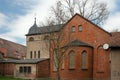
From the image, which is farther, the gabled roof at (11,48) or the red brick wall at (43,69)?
the gabled roof at (11,48)

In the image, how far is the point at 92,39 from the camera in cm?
4241

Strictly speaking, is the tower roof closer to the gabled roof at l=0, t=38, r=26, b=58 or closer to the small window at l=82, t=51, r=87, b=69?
the gabled roof at l=0, t=38, r=26, b=58

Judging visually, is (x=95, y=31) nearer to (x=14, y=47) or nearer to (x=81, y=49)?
(x=81, y=49)

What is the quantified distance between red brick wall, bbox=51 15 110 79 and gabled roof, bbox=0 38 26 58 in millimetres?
29904

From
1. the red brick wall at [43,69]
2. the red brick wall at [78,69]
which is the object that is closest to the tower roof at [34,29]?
the red brick wall at [43,69]

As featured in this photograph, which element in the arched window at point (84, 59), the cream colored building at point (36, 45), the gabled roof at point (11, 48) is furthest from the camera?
the gabled roof at point (11, 48)

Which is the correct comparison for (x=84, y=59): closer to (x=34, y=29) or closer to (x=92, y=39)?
(x=92, y=39)

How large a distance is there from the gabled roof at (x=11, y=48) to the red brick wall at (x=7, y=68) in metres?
15.5

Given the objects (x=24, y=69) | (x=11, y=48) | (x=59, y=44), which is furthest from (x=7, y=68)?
(x=11, y=48)

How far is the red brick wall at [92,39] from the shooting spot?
40.2 meters

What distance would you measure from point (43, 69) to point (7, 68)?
10.3 m

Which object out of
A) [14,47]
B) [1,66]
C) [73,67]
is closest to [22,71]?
[1,66]

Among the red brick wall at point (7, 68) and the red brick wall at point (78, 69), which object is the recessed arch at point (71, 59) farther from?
the red brick wall at point (7, 68)

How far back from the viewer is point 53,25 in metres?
40.2
